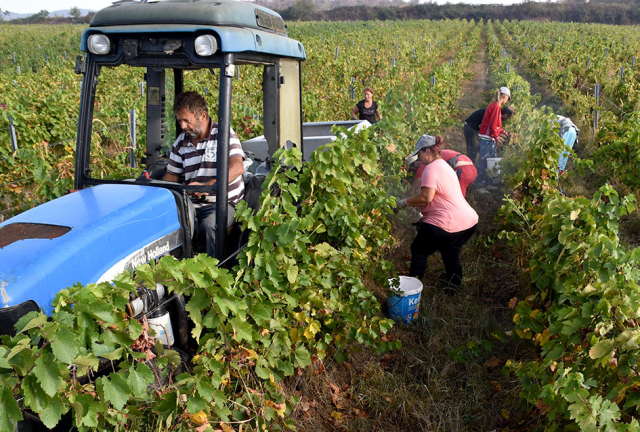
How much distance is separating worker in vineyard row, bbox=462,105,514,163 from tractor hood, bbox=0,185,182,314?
21.1ft

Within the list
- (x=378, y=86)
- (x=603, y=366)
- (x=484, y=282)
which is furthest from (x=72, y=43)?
(x=603, y=366)

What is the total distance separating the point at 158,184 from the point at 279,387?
1.43 meters

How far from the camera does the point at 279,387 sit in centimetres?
333

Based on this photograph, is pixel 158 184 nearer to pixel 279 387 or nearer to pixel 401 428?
pixel 279 387

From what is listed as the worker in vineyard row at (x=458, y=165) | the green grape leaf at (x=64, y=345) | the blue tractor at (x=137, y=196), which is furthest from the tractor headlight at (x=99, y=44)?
the worker in vineyard row at (x=458, y=165)

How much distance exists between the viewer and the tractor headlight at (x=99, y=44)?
3.03 metres

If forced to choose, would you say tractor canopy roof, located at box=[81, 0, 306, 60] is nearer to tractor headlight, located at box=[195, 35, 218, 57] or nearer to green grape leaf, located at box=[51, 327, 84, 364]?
tractor headlight, located at box=[195, 35, 218, 57]

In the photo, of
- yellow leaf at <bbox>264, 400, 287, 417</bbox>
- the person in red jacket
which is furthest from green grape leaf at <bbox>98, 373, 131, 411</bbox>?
the person in red jacket

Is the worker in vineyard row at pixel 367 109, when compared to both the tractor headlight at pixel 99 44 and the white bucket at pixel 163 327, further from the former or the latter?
the white bucket at pixel 163 327

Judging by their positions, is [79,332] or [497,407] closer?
A: [79,332]

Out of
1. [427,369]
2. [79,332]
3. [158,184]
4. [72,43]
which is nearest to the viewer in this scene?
[79,332]

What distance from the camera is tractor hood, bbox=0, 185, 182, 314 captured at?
2.34 meters

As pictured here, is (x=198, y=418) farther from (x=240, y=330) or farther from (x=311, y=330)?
(x=311, y=330)

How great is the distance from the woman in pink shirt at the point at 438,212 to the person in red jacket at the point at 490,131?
3.47 m
